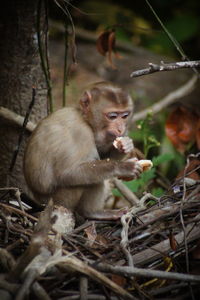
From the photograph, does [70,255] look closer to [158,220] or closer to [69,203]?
[158,220]

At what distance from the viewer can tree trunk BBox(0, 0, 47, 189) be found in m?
5.18

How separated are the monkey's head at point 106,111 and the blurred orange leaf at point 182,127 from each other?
76 centimetres

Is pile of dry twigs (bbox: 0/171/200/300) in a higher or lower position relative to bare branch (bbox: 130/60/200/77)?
lower

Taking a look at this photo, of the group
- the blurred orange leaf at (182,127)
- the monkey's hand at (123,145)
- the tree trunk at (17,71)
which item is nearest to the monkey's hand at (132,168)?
the monkey's hand at (123,145)

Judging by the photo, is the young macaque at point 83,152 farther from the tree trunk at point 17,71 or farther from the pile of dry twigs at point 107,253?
the tree trunk at point 17,71

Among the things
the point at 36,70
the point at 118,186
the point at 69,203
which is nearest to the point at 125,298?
the point at 69,203

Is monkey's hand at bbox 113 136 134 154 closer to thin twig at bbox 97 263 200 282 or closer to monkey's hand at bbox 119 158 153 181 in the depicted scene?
monkey's hand at bbox 119 158 153 181

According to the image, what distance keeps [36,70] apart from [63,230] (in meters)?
1.89

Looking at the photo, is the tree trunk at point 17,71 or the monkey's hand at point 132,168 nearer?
the monkey's hand at point 132,168

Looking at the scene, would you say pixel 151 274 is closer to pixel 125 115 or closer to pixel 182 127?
pixel 125 115

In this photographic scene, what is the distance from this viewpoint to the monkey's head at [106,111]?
4.99 meters

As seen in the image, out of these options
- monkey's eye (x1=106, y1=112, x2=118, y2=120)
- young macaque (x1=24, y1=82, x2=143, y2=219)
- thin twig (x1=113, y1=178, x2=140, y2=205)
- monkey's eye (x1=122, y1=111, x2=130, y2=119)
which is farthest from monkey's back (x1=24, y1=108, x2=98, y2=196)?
thin twig (x1=113, y1=178, x2=140, y2=205)

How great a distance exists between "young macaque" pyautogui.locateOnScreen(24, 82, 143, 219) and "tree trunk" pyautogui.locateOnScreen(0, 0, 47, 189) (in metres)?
0.59

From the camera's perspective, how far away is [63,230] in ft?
13.7
